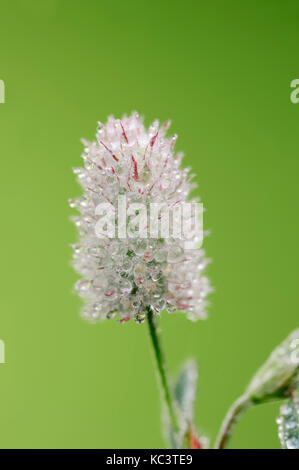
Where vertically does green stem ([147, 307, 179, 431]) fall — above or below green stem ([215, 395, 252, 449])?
above

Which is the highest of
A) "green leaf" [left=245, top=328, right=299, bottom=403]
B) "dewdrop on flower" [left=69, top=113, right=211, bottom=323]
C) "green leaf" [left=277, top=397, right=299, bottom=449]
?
"dewdrop on flower" [left=69, top=113, right=211, bottom=323]

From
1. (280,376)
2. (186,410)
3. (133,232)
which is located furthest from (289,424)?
(133,232)

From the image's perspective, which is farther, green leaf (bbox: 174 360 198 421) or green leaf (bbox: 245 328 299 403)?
green leaf (bbox: 174 360 198 421)

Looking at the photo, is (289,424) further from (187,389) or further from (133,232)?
(133,232)
